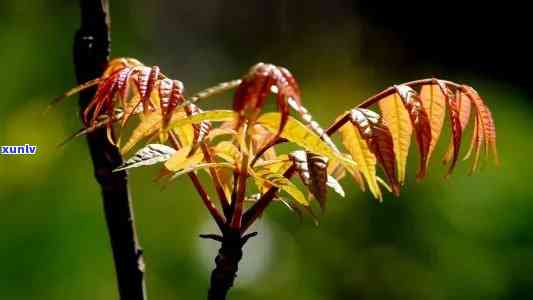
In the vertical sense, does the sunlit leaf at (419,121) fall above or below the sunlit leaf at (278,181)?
above

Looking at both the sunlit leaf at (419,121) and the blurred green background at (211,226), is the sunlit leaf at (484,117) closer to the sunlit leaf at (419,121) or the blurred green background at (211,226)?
the sunlit leaf at (419,121)

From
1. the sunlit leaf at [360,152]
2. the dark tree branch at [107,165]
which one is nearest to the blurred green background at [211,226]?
the dark tree branch at [107,165]

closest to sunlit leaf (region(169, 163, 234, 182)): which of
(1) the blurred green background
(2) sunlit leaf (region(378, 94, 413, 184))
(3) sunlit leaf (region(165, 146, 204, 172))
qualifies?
(3) sunlit leaf (region(165, 146, 204, 172))

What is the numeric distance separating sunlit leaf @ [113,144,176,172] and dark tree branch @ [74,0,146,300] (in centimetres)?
4

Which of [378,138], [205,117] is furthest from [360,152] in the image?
[205,117]

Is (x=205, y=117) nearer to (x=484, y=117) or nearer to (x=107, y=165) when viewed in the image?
(x=107, y=165)

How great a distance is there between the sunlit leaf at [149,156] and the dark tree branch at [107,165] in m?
0.04

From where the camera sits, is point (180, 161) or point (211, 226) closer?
point (180, 161)

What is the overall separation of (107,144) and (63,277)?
1.38 m

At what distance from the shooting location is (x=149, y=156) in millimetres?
653

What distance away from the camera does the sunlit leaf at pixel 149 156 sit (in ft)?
2.08

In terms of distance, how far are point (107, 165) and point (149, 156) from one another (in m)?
0.05

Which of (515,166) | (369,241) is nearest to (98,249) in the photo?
(369,241)

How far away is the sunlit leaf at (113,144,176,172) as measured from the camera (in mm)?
635
